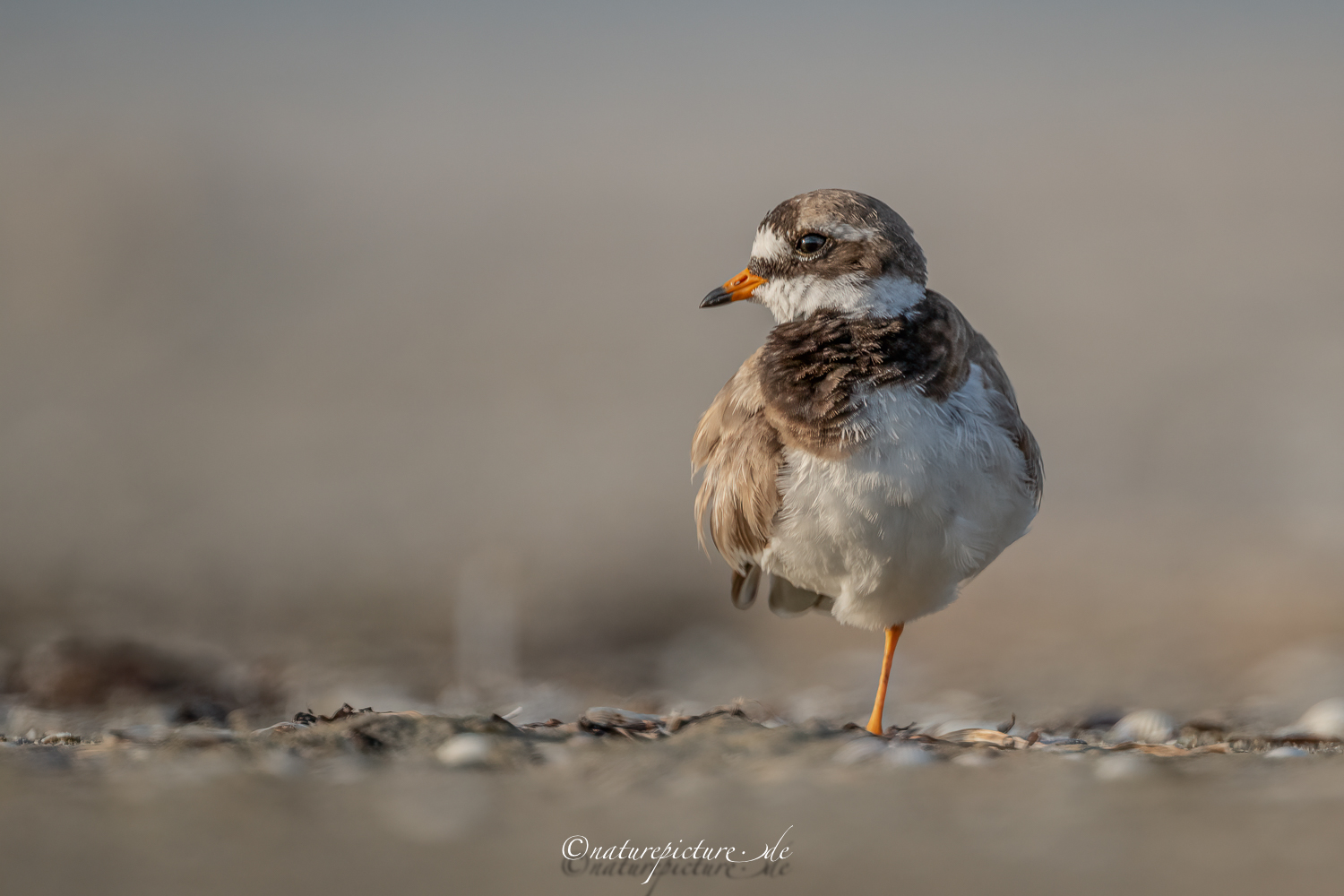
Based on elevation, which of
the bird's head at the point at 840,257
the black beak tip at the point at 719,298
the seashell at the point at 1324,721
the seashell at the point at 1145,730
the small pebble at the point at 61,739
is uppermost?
the bird's head at the point at 840,257

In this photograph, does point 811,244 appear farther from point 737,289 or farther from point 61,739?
point 61,739

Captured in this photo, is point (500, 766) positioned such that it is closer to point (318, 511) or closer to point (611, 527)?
point (611, 527)

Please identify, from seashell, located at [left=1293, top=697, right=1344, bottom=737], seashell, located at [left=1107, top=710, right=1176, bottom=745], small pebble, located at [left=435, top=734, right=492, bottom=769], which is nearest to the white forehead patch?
small pebble, located at [left=435, top=734, right=492, bottom=769]

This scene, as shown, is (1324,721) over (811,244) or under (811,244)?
under

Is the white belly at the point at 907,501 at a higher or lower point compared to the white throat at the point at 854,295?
lower

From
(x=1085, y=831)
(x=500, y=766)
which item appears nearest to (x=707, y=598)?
(x=500, y=766)

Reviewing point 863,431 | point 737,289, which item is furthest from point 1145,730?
point 737,289

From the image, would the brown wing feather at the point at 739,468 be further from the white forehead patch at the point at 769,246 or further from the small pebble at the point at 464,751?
the small pebble at the point at 464,751

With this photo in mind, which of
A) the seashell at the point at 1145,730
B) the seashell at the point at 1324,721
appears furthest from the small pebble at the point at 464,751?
the seashell at the point at 1324,721
